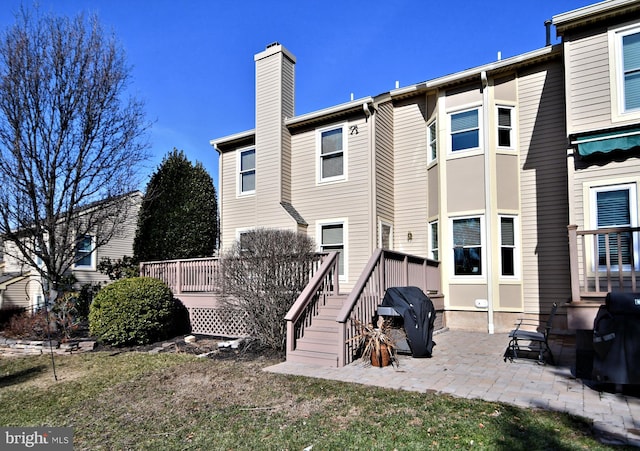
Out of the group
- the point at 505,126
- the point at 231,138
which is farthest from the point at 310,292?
the point at 231,138

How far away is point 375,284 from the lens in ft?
25.0

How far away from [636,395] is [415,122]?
8.70 m

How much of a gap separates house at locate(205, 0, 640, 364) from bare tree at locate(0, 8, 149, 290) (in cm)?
410

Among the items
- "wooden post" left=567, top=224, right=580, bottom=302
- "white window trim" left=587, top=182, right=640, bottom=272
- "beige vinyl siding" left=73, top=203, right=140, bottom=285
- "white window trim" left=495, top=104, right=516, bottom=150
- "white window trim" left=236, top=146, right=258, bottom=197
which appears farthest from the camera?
"beige vinyl siding" left=73, top=203, right=140, bottom=285

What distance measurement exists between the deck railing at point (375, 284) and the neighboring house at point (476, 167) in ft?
3.87

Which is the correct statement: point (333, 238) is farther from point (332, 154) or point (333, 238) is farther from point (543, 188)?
point (543, 188)

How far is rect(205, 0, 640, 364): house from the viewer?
25.4ft

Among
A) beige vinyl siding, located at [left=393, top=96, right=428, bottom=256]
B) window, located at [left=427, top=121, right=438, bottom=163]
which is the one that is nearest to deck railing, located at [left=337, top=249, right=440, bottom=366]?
beige vinyl siding, located at [left=393, top=96, right=428, bottom=256]

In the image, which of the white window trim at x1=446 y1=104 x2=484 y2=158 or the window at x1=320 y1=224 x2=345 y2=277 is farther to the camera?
the window at x1=320 y1=224 x2=345 y2=277

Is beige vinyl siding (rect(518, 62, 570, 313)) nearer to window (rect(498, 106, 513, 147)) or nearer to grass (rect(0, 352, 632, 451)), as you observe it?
window (rect(498, 106, 513, 147))

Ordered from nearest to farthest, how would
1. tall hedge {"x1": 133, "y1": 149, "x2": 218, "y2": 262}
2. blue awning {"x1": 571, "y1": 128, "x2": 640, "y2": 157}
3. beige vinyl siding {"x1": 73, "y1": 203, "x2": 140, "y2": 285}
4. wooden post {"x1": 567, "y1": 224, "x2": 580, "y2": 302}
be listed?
wooden post {"x1": 567, "y1": 224, "x2": 580, "y2": 302} → blue awning {"x1": 571, "y1": 128, "x2": 640, "y2": 157} → tall hedge {"x1": 133, "y1": 149, "x2": 218, "y2": 262} → beige vinyl siding {"x1": 73, "y1": 203, "x2": 140, "y2": 285}

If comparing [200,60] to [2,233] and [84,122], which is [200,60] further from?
Result: [2,233]

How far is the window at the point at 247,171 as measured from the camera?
1358 cm

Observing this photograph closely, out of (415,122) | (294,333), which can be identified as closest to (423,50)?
(415,122)
